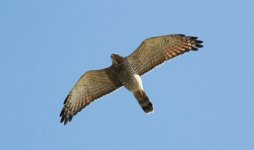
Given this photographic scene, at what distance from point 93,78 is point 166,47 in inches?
85.4

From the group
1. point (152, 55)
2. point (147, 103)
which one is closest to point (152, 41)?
point (152, 55)

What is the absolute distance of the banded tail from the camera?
540 inches

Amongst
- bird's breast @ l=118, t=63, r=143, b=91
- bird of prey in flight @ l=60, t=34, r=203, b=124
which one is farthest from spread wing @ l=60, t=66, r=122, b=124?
bird's breast @ l=118, t=63, r=143, b=91

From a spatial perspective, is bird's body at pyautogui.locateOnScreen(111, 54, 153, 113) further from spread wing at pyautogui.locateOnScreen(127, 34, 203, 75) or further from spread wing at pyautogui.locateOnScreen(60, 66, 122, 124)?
spread wing at pyautogui.locateOnScreen(60, 66, 122, 124)

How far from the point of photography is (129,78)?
14086 mm

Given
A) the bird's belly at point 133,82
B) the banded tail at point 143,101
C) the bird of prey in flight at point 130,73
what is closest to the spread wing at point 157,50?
the bird of prey in flight at point 130,73

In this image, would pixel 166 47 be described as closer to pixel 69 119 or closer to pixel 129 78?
pixel 129 78

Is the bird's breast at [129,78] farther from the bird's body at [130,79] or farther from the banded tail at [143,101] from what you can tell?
the banded tail at [143,101]

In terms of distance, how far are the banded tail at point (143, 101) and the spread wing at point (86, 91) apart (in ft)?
2.63

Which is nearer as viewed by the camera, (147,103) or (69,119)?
(147,103)

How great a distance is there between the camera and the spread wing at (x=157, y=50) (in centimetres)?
1423

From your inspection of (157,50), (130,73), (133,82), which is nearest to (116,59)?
(130,73)

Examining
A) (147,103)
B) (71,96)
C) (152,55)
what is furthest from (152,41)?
(71,96)

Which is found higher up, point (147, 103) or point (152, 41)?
point (152, 41)
